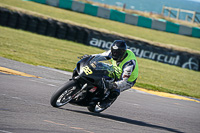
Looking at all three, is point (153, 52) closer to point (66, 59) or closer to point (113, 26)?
point (113, 26)

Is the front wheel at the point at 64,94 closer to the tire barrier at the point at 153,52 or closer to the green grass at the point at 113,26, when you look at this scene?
the tire barrier at the point at 153,52

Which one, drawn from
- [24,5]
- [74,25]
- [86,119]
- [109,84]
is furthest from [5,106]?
[24,5]

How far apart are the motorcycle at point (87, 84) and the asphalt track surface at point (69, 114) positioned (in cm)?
26

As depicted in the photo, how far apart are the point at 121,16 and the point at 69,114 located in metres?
28.2

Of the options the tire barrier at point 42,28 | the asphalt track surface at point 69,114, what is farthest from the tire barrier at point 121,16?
the asphalt track surface at point 69,114

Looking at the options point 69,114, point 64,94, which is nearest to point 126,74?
point 64,94

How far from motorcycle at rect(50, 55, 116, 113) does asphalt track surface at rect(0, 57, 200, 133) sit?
0.87 feet

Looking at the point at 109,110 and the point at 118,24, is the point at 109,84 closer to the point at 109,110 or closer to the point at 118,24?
the point at 109,110

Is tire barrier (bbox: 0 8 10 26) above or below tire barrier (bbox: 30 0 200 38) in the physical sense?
below

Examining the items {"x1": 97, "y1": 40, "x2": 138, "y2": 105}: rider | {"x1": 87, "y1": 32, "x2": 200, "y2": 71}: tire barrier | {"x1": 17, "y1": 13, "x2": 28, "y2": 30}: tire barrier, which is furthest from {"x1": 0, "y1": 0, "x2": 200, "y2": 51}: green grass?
{"x1": 97, "y1": 40, "x2": 138, "y2": 105}: rider

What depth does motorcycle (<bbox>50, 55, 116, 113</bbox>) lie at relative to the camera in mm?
6598

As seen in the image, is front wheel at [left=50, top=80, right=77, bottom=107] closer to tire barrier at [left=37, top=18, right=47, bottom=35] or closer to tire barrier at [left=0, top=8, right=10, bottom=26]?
tire barrier at [left=0, top=8, right=10, bottom=26]

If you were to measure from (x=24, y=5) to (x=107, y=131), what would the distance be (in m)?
25.2

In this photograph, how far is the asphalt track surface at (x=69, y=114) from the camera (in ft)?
17.8
